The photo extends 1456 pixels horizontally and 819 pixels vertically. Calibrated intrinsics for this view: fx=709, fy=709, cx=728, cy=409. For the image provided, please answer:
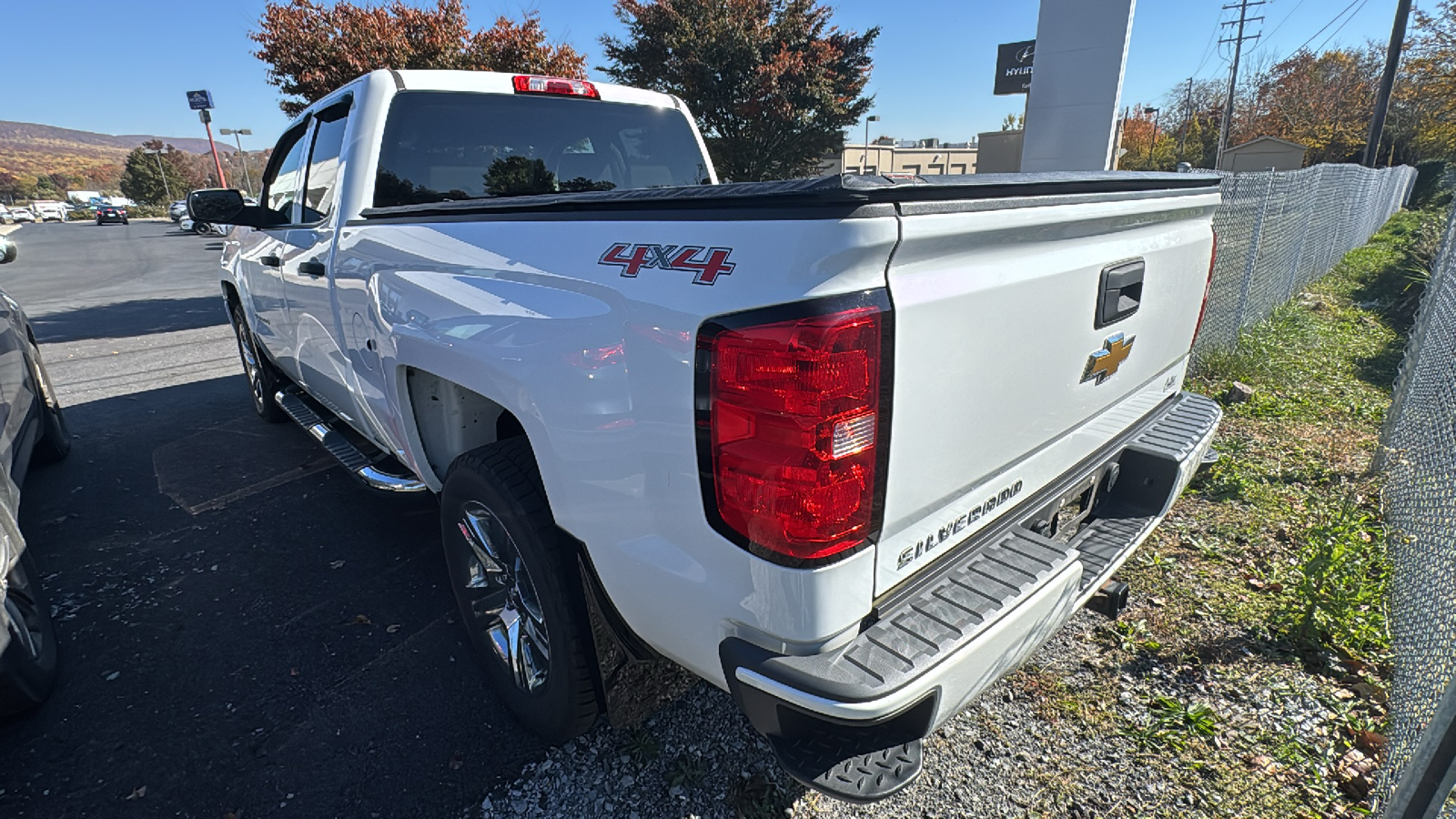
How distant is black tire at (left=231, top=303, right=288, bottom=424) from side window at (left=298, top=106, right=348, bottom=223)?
2078mm

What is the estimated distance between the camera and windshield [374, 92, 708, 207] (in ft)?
10.4

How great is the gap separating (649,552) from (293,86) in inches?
464

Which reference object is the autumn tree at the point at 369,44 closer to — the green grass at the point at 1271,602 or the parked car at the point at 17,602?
the parked car at the point at 17,602

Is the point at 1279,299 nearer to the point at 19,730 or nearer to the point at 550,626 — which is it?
the point at 550,626

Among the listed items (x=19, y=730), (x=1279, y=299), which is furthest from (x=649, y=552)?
(x=1279, y=299)

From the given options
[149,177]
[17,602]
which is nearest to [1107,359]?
[17,602]

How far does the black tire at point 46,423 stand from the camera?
4.59 metres

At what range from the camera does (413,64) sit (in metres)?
10.5

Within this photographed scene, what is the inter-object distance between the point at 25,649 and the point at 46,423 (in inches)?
121

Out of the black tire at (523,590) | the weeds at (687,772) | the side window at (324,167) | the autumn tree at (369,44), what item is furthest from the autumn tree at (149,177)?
the weeds at (687,772)

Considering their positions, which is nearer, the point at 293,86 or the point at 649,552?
the point at 649,552

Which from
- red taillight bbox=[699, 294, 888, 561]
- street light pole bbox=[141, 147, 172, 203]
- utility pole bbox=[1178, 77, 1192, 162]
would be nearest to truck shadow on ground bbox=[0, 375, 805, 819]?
red taillight bbox=[699, 294, 888, 561]

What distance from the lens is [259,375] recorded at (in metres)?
5.45

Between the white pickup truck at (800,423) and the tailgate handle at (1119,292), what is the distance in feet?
0.04
